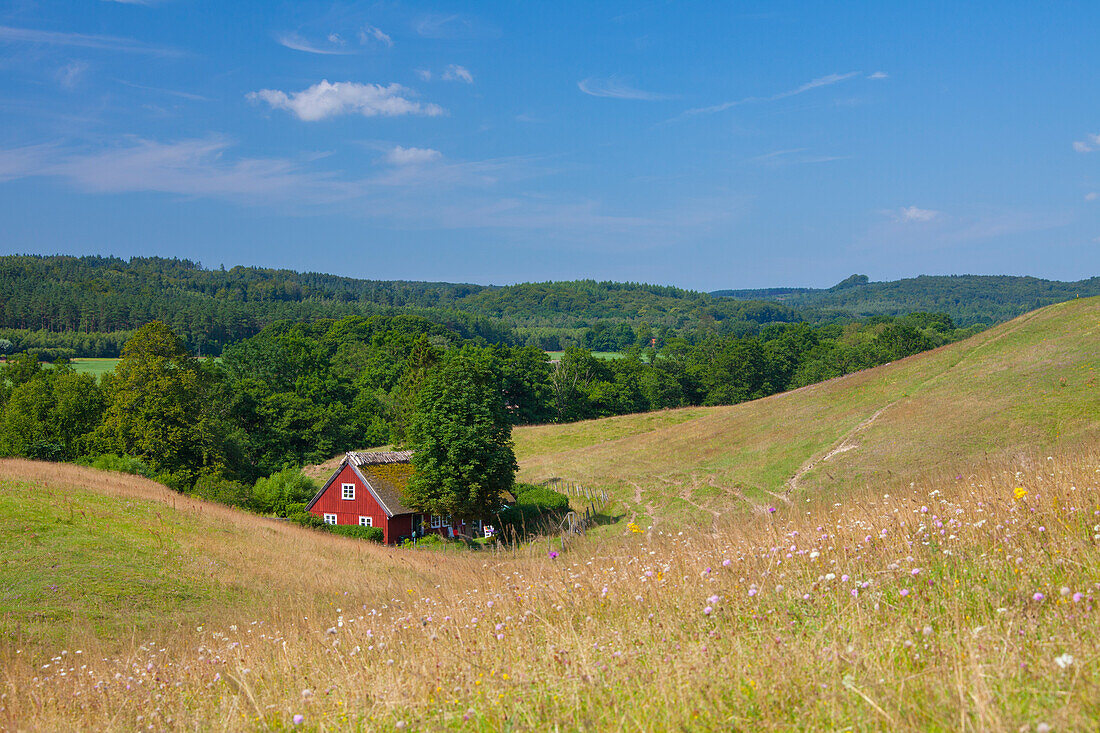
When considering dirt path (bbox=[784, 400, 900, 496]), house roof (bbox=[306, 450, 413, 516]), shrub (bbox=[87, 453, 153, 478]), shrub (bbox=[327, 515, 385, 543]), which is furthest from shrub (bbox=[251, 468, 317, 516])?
dirt path (bbox=[784, 400, 900, 496])

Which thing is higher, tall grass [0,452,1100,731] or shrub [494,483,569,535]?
tall grass [0,452,1100,731]

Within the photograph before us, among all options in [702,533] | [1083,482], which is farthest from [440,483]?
[1083,482]

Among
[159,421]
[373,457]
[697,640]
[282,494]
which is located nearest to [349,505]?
[373,457]

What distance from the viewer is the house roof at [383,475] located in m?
41.5

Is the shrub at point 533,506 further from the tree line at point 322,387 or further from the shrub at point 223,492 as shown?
the shrub at point 223,492

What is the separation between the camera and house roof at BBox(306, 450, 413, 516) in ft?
136

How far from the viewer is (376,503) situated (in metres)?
41.5

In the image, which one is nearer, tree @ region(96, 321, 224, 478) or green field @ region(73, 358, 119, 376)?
tree @ region(96, 321, 224, 478)

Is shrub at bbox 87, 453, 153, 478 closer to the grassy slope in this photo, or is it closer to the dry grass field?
the grassy slope

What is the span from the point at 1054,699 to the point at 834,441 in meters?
29.9

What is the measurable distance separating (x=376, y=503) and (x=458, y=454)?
7.63 meters

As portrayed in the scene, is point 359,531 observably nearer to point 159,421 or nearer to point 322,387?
point 159,421

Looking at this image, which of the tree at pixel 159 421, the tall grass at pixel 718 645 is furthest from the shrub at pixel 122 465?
the tall grass at pixel 718 645

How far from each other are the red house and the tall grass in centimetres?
3397
